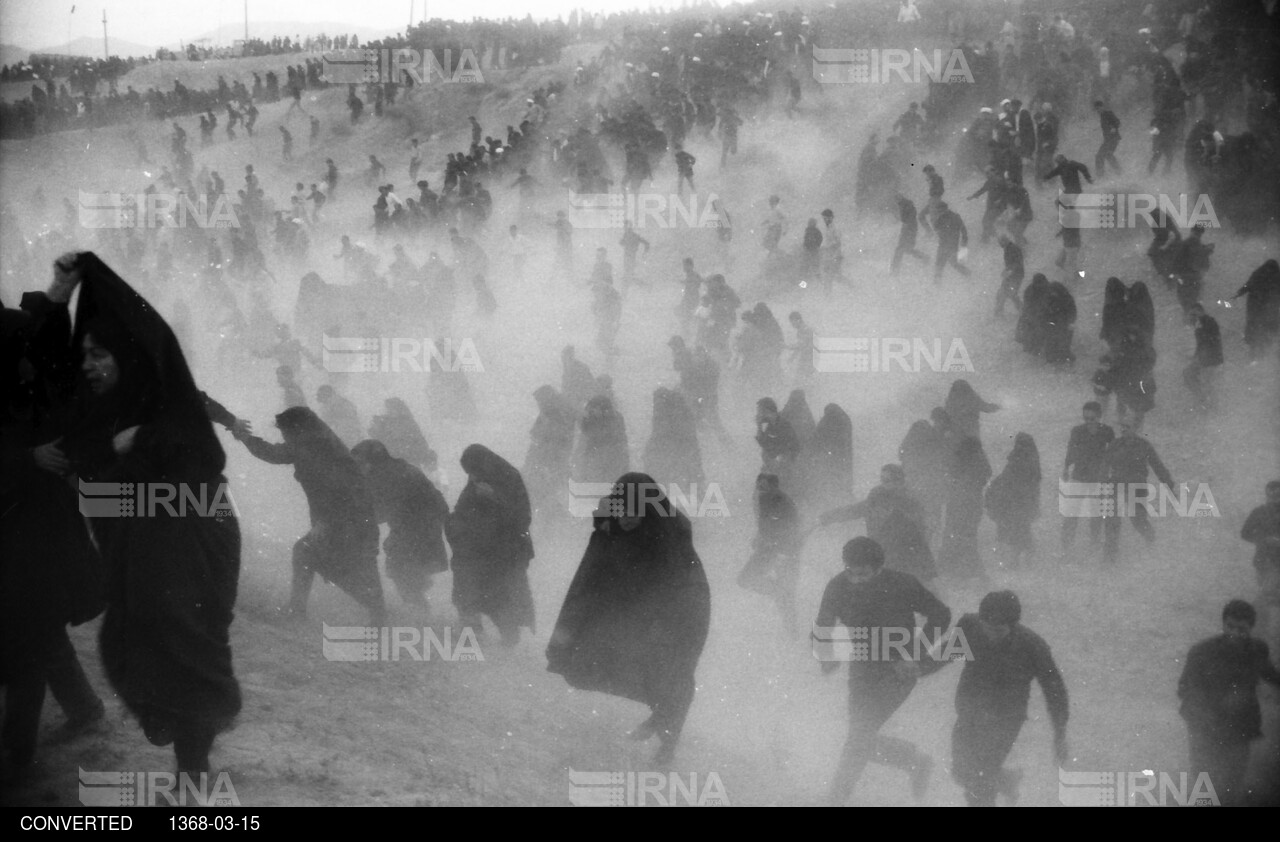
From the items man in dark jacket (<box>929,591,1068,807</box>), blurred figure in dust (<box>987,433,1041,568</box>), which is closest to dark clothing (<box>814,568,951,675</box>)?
man in dark jacket (<box>929,591,1068,807</box>)

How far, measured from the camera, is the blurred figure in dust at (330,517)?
5012mm

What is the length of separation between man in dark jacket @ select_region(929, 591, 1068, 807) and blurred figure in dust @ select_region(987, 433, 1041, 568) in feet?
9.14

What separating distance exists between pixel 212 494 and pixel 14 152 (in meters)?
14.7

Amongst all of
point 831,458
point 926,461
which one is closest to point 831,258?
point 831,458

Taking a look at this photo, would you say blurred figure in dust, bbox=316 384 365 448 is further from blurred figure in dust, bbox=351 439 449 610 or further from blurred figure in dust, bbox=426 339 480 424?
blurred figure in dust, bbox=351 439 449 610

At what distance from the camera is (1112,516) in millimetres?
6664

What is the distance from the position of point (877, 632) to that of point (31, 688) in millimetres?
3397

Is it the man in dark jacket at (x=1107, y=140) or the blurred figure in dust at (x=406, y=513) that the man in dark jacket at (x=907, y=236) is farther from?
the blurred figure in dust at (x=406, y=513)

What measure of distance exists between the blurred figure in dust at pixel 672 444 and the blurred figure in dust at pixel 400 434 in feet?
6.18

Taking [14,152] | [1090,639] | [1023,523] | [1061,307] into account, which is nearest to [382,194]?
[14,152]

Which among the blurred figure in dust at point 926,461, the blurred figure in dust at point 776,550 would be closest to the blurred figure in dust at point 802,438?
the blurred figure in dust at point 926,461

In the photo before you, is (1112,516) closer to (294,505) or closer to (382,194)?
(294,505)

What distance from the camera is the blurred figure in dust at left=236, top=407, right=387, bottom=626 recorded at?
16.4 ft

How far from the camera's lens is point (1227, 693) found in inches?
163
